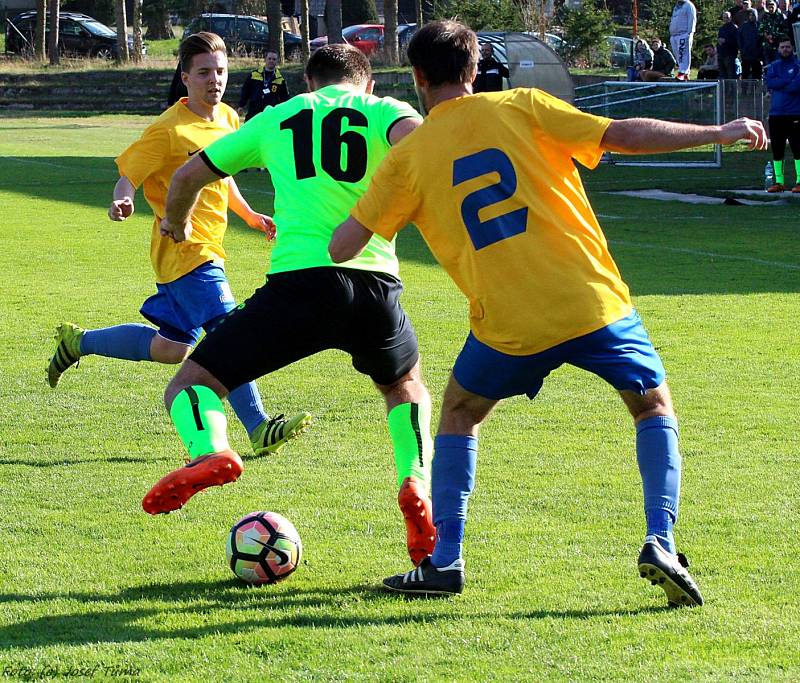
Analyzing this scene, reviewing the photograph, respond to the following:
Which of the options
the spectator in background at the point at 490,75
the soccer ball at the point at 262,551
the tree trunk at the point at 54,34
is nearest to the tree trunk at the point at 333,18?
the tree trunk at the point at 54,34

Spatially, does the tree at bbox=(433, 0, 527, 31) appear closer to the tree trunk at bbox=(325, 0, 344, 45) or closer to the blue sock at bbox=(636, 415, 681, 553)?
the tree trunk at bbox=(325, 0, 344, 45)

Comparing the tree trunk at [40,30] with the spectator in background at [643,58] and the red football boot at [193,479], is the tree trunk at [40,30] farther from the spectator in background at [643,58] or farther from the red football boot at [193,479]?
the red football boot at [193,479]

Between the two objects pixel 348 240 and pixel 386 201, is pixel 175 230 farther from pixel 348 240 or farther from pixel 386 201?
pixel 386 201

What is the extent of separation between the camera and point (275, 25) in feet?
150

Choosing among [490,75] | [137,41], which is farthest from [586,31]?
[137,41]

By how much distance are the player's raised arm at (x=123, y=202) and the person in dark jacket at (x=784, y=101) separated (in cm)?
1472

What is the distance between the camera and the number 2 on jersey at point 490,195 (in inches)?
166

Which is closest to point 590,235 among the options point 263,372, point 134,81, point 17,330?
point 263,372

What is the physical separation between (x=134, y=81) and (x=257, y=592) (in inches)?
1759

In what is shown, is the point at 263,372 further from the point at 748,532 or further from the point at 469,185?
the point at 748,532

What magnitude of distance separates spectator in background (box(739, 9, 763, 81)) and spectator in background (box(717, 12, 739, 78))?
15.0 inches

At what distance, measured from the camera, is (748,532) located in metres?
5.13

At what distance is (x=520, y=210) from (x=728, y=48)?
23.6 meters

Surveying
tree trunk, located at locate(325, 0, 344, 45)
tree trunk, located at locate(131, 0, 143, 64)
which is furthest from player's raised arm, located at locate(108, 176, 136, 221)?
tree trunk, located at locate(131, 0, 143, 64)
